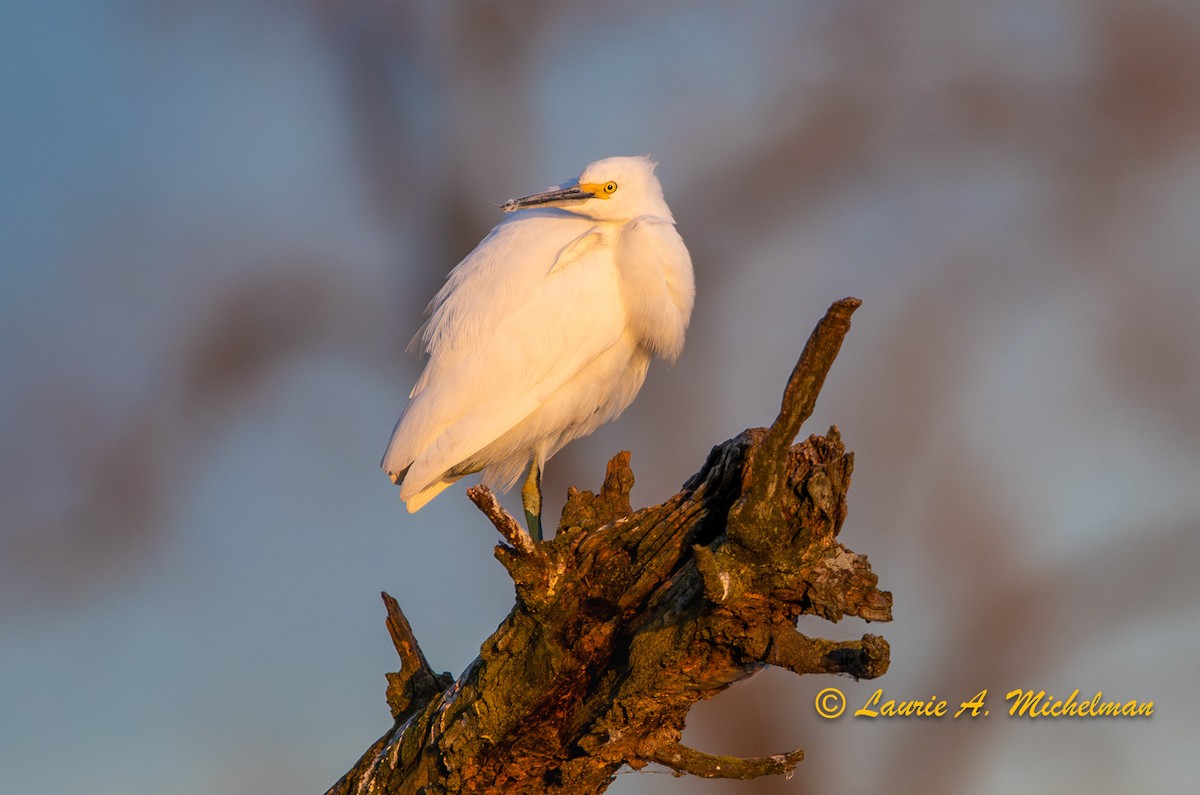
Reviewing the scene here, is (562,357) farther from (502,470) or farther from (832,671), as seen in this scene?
(832,671)

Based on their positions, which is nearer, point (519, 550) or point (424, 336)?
point (519, 550)

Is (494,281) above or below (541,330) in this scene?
above

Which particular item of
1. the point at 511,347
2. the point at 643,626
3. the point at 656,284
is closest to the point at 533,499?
the point at 511,347

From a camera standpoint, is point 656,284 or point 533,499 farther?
point 533,499

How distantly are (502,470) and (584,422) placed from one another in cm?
42

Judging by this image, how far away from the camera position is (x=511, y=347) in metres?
4.51

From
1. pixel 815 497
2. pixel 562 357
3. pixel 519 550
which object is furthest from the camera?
pixel 562 357

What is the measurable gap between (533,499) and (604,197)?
4.38ft

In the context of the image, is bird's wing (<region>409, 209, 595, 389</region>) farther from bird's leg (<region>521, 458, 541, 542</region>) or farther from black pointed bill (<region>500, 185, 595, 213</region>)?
bird's leg (<region>521, 458, 541, 542</region>)

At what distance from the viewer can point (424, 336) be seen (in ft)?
15.8

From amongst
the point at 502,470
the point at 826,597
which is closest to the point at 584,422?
the point at 502,470

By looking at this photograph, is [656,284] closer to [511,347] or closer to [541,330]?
[541,330]

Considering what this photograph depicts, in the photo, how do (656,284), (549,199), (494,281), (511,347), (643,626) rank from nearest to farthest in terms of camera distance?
(643,626) < (656,284) < (511,347) < (494,281) < (549,199)

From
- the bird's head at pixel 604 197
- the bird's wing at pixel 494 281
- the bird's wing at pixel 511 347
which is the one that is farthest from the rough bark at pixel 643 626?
the bird's head at pixel 604 197
